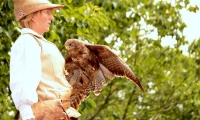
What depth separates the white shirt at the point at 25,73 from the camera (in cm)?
434

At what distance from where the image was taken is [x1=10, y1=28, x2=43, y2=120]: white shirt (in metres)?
4.34

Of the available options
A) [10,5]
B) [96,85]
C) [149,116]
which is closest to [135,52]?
[149,116]

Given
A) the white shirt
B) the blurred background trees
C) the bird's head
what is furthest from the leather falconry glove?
the blurred background trees

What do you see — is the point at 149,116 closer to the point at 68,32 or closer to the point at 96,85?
the point at 68,32

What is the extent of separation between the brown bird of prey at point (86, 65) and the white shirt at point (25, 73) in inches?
21.4

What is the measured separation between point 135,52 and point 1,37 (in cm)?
596

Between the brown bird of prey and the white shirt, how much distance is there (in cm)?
54

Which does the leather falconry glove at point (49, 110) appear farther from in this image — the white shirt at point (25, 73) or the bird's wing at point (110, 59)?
the bird's wing at point (110, 59)

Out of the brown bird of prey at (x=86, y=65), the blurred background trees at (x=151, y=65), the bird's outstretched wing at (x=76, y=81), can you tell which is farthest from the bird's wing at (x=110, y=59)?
the blurred background trees at (x=151, y=65)

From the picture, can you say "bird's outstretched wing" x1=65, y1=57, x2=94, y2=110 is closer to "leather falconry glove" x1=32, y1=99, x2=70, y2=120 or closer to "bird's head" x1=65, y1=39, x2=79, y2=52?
"bird's head" x1=65, y1=39, x2=79, y2=52

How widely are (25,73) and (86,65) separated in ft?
2.55

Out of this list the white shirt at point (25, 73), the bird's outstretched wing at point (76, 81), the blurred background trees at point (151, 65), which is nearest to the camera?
the white shirt at point (25, 73)

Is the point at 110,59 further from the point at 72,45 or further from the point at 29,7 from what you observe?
the point at 29,7

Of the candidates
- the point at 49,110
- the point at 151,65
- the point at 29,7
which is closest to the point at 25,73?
the point at 49,110
